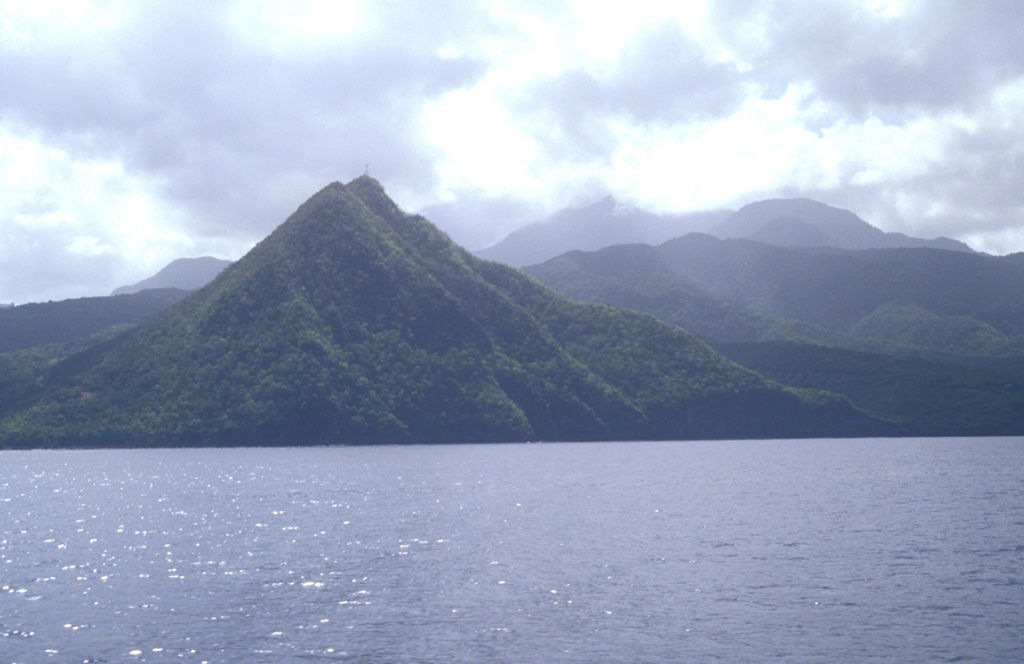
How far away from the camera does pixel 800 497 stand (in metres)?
99.1

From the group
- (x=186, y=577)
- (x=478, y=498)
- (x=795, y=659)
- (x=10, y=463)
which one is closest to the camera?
(x=795, y=659)

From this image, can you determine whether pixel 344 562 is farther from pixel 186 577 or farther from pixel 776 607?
pixel 776 607

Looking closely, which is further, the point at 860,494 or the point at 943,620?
the point at 860,494

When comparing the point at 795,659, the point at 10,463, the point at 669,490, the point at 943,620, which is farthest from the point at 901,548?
the point at 10,463

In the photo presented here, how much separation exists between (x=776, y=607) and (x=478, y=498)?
5411 centimetres

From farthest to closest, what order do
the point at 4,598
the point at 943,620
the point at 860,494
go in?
the point at 860,494 → the point at 4,598 → the point at 943,620

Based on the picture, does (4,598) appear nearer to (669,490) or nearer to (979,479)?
(669,490)

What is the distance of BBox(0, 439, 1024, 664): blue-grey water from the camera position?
38688 millimetres

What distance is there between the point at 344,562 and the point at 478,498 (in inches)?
1560

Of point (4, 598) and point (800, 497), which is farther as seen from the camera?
point (800, 497)

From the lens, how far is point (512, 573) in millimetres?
54031

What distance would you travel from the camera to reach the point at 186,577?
53031 millimetres

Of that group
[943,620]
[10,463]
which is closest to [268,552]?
[943,620]

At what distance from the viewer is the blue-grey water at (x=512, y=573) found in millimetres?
38688
